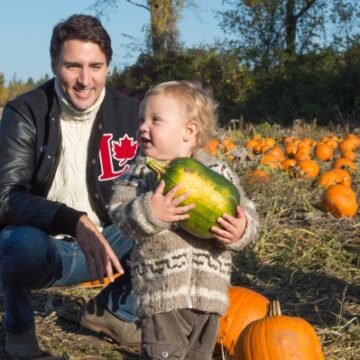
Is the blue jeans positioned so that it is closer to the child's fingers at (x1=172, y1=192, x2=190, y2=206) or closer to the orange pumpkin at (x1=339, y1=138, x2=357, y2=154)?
the child's fingers at (x1=172, y1=192, x2=190, y2=206)

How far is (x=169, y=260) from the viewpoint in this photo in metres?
2.93

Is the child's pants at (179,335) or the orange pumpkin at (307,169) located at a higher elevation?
the orange pumpkin at (307,169)

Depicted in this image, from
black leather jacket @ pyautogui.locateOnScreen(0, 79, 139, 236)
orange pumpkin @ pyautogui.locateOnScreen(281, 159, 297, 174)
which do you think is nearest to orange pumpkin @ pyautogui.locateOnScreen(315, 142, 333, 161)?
orange pumpkin @ pyautogui.locateOnScreen(281, 159, 297, 174)

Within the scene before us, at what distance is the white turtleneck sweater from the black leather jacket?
1.4 inches

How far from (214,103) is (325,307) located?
1.61 m

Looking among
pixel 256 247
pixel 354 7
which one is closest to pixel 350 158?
pixel 256 247

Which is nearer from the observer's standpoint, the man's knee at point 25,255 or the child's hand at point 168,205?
the child's hand at point 168,205

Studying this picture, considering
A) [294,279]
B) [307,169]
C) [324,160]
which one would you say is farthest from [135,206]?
[324,160]

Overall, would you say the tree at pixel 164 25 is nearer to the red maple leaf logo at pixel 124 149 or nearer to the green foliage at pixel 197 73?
the green foliage at pixel 197 73

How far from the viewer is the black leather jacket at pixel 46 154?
138 inches

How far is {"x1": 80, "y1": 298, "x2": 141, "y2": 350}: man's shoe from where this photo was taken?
3949 millimetres

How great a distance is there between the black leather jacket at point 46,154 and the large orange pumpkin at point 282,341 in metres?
0.93

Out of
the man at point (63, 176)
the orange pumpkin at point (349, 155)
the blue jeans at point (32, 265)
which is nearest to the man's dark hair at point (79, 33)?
the man at point (63, 176)

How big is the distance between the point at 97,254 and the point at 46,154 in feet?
2.67
